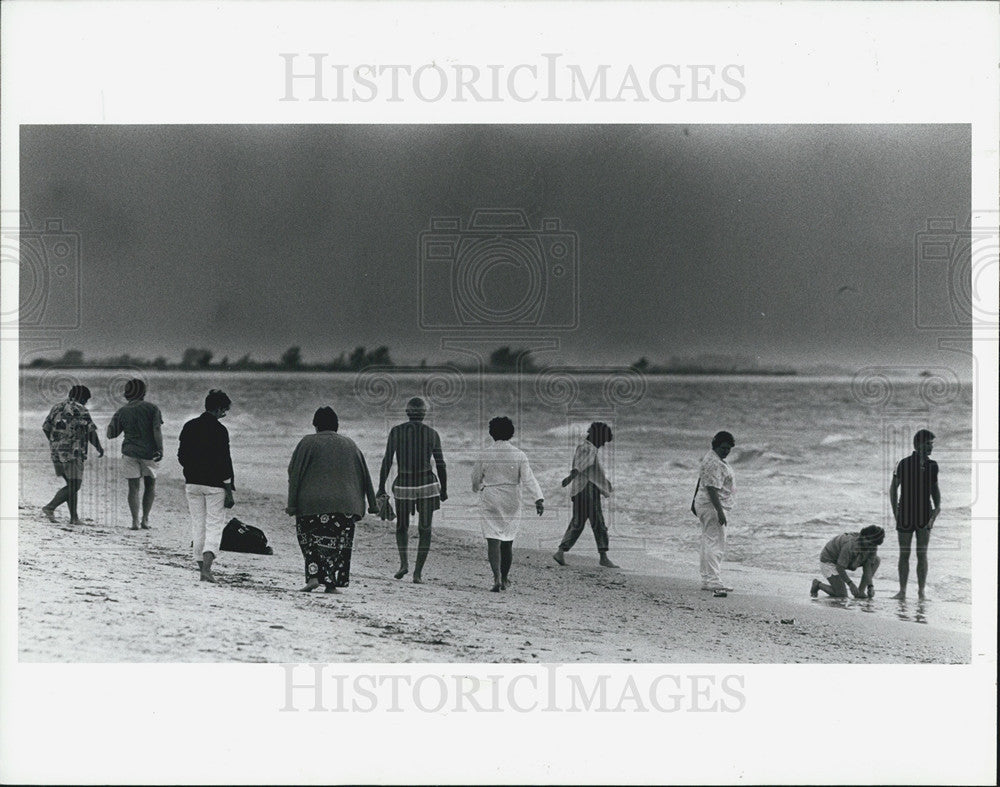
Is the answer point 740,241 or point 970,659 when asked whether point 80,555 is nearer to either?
point 740,241

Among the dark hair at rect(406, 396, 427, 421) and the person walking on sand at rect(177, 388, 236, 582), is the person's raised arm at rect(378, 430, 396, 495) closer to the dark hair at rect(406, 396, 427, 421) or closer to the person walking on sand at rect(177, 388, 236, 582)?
the dark hair at rect(406, 396, 427, 421)

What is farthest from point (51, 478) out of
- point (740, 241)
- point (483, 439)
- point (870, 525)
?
point (870, 525)

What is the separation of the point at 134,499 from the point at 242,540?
3.29 ft

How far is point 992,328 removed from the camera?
6.76 meters

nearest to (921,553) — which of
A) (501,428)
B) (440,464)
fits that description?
(501,428)

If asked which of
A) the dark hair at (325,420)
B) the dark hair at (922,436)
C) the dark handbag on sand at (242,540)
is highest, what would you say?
the dark hair at (325,420)

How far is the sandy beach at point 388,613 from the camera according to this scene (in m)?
6.46

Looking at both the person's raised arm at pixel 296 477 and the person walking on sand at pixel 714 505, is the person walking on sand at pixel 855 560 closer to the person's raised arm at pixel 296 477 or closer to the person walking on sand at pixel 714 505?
the person walking on sand at pixel 714 505

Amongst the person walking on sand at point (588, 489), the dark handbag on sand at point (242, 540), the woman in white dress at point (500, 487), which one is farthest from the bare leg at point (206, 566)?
the person walking on sand at point (588, 489)

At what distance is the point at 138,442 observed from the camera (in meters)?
7.47

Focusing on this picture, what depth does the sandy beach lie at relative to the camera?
6.46 meters

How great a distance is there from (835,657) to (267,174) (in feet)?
16.7

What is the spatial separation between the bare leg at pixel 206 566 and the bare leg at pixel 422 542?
55.2 inches

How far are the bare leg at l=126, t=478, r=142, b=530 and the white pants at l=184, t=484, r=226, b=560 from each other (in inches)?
35.3
